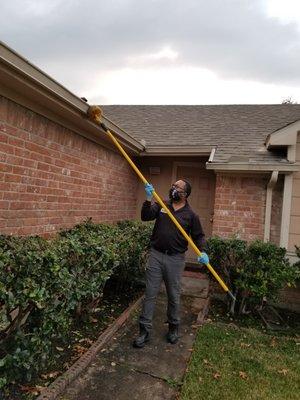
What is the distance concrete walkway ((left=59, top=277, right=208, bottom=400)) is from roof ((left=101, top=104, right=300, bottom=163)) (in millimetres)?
3750

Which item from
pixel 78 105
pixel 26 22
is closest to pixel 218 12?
pixel 26 22

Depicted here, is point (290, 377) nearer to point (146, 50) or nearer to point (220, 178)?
point (220, 178)

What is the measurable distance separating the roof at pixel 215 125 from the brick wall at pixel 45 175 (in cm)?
232

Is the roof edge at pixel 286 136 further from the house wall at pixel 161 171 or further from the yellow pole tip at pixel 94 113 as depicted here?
the yellow pole tip at pixel 94 113

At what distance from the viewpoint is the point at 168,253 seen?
455 cm

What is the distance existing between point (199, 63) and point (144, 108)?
2943 millimetres

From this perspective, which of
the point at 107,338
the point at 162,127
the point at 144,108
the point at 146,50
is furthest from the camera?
the point at 144,108

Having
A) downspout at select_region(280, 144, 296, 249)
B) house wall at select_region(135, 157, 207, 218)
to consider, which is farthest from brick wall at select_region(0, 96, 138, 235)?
downspout at select_region(280, 144, 296, 249)


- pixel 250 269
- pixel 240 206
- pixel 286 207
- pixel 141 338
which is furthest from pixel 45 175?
pixel 286 207

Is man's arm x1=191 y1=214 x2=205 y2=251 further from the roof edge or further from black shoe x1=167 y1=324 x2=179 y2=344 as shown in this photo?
the roof edge

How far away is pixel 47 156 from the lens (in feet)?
16.5

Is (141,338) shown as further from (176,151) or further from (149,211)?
(176,151)

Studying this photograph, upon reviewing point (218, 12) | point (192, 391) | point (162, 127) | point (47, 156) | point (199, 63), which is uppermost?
point (199, 63)

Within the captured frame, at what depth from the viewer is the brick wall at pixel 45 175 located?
429 cm
